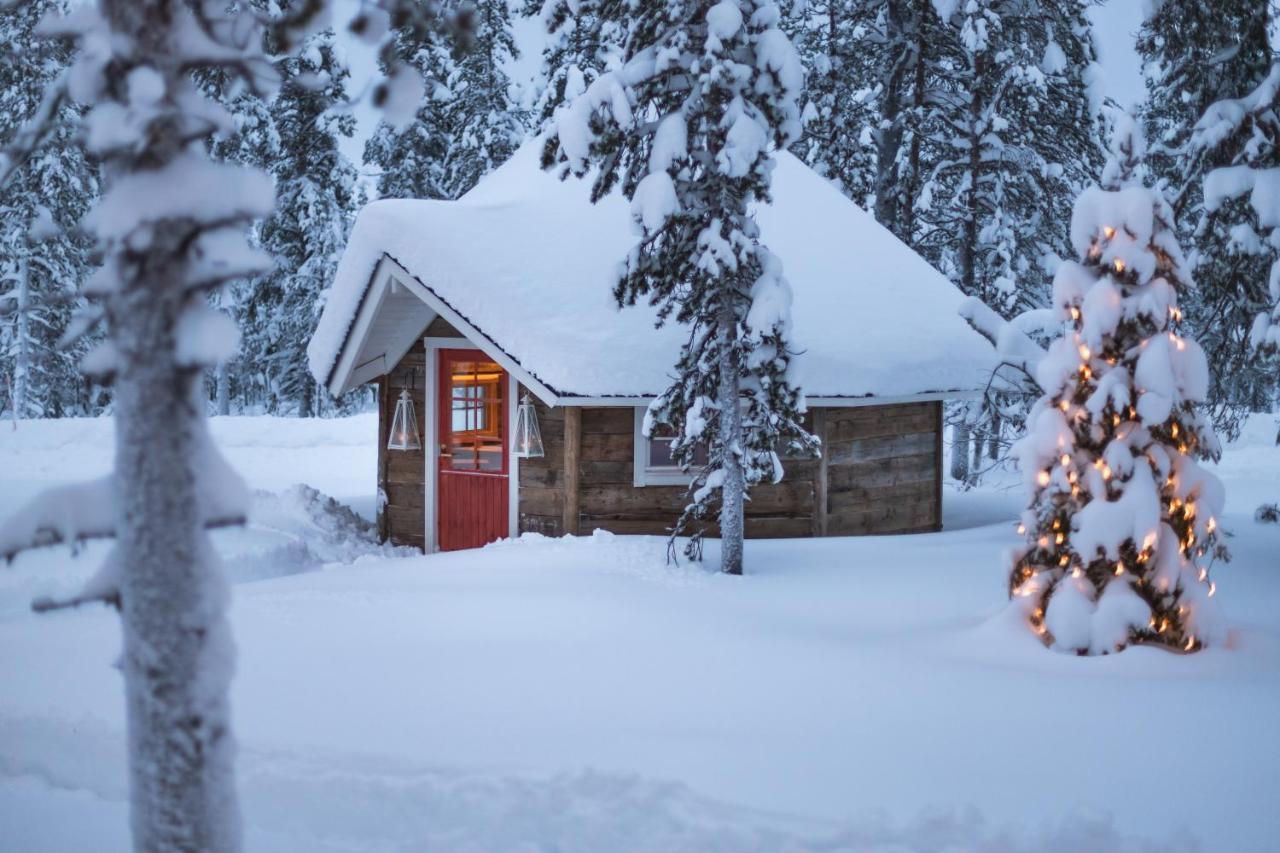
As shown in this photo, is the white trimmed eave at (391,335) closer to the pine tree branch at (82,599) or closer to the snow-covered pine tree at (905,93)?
the pine tree branch at (82,599)

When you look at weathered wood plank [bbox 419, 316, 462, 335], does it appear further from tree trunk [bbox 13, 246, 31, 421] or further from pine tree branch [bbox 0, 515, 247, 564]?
tree trunk [bbox 13, 246, 31, 421]

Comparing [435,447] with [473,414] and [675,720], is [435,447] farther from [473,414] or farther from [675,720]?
[675,720]

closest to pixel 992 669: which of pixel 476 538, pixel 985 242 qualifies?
pixel 476 538

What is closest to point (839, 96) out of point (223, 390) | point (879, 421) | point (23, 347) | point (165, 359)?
point (879, 421)

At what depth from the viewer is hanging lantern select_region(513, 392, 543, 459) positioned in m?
13.8

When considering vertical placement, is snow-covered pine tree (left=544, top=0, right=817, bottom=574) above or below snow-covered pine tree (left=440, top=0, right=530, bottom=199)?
below

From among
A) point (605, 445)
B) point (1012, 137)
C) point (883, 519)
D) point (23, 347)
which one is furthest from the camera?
point (23, 347)

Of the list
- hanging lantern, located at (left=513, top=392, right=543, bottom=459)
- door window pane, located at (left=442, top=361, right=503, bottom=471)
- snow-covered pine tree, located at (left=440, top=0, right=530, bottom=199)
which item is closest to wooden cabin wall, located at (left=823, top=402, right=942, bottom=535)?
hanging lantern, located at (left=513, top=392, right=543, bottom=459)

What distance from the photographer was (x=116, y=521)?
117 inches

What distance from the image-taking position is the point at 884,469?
48.8 feet

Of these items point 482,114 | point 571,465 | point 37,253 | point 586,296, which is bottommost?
point 571,465

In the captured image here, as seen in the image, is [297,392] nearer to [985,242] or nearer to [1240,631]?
[985,242]

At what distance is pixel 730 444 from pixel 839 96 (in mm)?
14818

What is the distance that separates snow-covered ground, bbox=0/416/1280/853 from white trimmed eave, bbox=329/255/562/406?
120 inches
